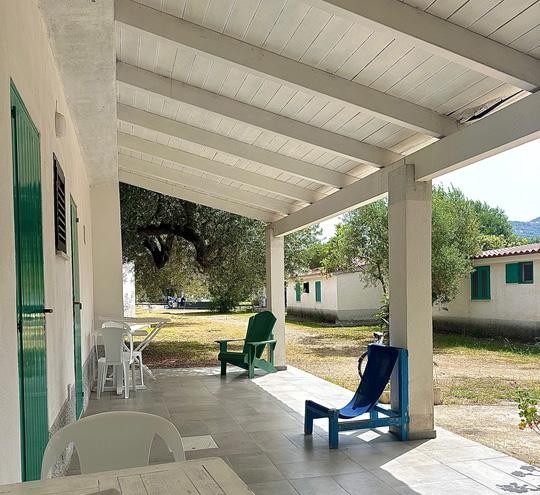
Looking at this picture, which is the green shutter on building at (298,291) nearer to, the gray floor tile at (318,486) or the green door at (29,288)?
the gray floor tile at (318,486)

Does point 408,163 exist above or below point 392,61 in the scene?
below

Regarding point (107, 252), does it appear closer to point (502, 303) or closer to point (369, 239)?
point (369, 239)

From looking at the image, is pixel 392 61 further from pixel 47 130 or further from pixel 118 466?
pixel 118 466

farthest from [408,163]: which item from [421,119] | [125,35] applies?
[125,35]

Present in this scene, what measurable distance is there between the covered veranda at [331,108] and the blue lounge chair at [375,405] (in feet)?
0.39

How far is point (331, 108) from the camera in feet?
17.5

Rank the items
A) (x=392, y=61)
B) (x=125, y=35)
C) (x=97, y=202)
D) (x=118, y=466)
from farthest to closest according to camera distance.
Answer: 1. (x=97, y=202)
2. (x=125, y=35)
3. (x=392, y=61)
4. (x=118, y=466)

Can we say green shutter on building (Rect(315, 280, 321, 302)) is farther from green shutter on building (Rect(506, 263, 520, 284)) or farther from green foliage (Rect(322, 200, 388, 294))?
green shutter on building (Rect(506, 263, 520, 284))

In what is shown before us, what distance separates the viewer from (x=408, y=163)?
5.46 m

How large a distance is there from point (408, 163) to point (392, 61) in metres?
1.39

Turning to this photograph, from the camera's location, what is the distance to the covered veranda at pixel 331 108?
11.8 ft

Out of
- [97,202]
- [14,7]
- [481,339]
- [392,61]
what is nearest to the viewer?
[14,7]

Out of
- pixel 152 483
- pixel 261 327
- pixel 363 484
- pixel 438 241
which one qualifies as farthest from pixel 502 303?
pixel 152 483

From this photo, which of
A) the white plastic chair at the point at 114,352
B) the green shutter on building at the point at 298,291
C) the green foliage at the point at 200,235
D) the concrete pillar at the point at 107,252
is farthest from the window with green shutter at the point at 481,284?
the green shutter on building at the point at 298,291
